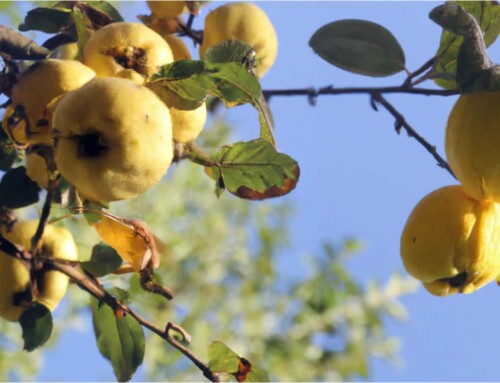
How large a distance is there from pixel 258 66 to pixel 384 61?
191mm

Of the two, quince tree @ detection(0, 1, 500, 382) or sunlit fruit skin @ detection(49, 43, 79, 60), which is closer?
quince tree @ detection(0, 1, 500, 382)

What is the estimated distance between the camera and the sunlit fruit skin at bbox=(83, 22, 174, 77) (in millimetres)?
744

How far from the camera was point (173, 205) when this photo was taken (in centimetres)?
385

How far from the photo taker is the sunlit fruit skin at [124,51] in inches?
29.3

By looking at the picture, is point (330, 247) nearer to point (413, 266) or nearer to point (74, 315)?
point (74, 315)

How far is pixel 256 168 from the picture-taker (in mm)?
780

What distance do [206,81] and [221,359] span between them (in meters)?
0.39

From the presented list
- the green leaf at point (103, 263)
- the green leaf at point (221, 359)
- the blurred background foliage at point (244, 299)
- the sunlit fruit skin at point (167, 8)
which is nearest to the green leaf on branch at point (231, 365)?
the green leaf at point (221, 359)

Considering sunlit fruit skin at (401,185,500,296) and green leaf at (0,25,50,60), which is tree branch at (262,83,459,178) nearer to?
sunlit fruit skin at (401,185,500,296)

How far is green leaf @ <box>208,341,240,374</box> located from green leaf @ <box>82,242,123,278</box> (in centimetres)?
16

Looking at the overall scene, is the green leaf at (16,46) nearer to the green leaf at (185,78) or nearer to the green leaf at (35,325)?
the green leaf at (185,78)

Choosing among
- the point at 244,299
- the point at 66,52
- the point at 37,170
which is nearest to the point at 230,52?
the point at 66,52

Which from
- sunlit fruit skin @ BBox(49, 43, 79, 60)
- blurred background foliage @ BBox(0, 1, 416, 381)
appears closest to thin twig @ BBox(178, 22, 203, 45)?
sunlit fruit skin @ BBox(49, 43, 79, 60)

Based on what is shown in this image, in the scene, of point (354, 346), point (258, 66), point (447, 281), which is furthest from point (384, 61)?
point (354, 346)
